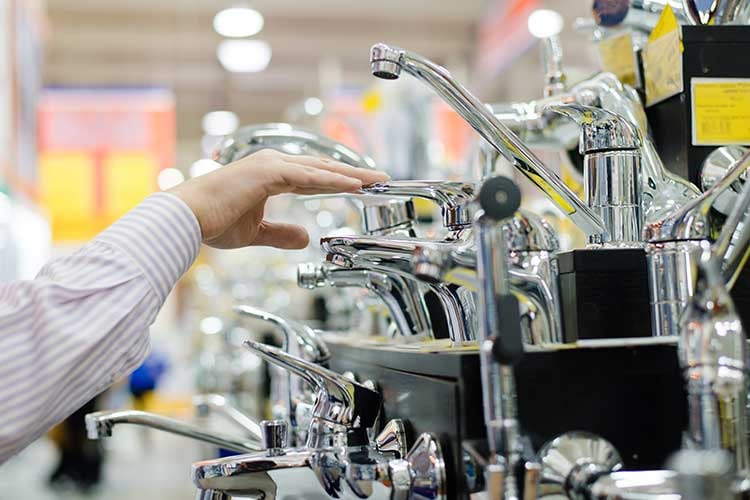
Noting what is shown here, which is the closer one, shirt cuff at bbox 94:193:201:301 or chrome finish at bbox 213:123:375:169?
shirt cuff at bbox 94:193:201:301

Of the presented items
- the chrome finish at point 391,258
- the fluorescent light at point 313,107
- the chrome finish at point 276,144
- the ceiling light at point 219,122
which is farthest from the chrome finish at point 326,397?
the ceiling light at point 219,122

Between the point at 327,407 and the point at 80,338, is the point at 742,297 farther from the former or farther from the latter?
the point at 80,338

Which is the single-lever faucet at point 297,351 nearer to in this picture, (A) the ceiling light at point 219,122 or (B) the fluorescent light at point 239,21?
(B) the fluorescent light at point 239,21

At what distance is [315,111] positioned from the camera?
180cm

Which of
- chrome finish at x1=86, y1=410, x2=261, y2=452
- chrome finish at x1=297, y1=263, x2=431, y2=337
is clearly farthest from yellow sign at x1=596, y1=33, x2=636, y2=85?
chrome finish at x1=86, y1=410, x2=261, y2=452

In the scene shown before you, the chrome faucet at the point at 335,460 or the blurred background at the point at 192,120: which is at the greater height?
the blurred background at the point at 192,120

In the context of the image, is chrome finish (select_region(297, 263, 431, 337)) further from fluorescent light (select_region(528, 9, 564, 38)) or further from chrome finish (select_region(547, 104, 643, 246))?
fluorescent light (select_region(528, 9, 564, 38))

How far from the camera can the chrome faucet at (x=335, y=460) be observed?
0.69 metres

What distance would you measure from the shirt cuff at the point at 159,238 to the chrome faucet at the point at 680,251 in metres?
0.35

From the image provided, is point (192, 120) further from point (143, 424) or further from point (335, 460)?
point (335, 460)

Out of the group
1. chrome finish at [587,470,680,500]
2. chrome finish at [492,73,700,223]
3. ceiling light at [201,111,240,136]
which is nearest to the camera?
chrome finish at [587,470,680,500]

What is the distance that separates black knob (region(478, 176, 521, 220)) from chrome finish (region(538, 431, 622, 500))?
0.16 m

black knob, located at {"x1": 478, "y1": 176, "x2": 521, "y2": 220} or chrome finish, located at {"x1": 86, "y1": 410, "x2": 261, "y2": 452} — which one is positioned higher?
black knob, located at {"x1": 478, "y1": 176, "x2": 521, "y2": 220}

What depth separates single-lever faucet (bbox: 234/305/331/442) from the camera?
0.99m
